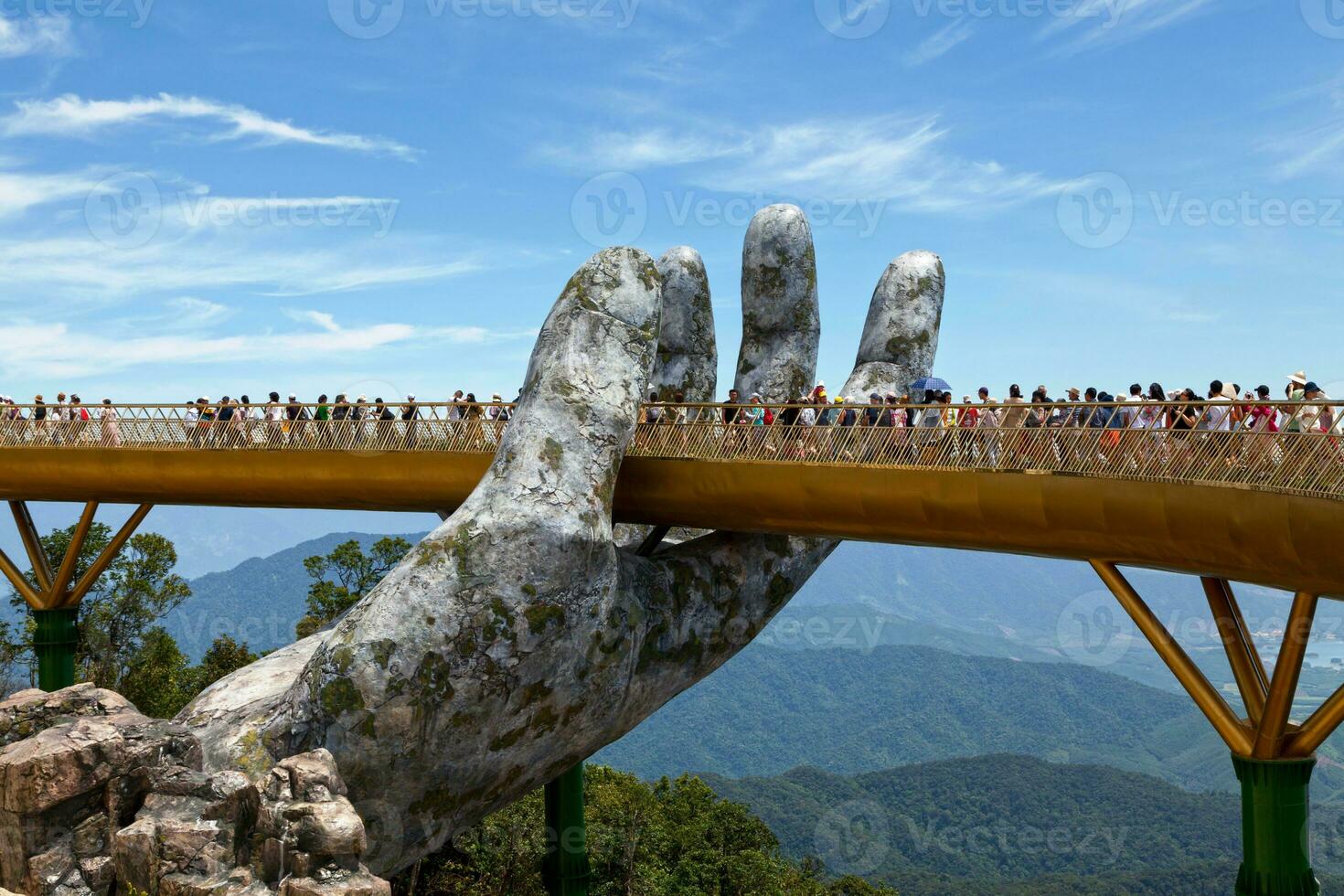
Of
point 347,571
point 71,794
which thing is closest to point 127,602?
point 347,571

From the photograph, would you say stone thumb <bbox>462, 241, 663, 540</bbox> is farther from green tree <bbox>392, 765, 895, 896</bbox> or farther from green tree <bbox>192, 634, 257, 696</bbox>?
green tree <bbox>192, 634, 257, 696</bbox>

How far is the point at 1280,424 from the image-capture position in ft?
53.4

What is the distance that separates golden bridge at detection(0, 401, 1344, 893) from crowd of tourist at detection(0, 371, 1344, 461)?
50 mm

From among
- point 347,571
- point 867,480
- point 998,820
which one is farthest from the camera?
point 998,820

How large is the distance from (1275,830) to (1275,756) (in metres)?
1.01

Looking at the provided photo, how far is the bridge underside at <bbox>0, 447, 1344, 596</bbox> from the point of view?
1648cm

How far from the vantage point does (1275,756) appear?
17875 millimetres

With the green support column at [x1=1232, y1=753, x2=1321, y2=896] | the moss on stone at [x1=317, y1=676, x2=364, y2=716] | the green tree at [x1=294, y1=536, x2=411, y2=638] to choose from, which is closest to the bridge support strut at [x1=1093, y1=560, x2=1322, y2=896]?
the green support column at [x1=1232, y1=753, x2=1321, y2=896]

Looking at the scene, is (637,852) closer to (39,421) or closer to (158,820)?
(39,421)

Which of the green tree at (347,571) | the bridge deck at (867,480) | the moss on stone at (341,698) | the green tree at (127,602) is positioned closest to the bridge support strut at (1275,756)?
the bridge deck at (867,480)

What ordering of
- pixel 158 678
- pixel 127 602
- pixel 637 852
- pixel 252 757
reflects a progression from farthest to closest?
pixel 127 602 → pixel 158 678 → pixel 637 852 → pixel 252 757

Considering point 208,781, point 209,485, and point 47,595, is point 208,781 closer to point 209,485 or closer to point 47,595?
point 209,485

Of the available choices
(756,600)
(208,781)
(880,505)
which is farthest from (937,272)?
(208,781)

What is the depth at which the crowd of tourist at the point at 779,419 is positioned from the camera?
56.0 ft
